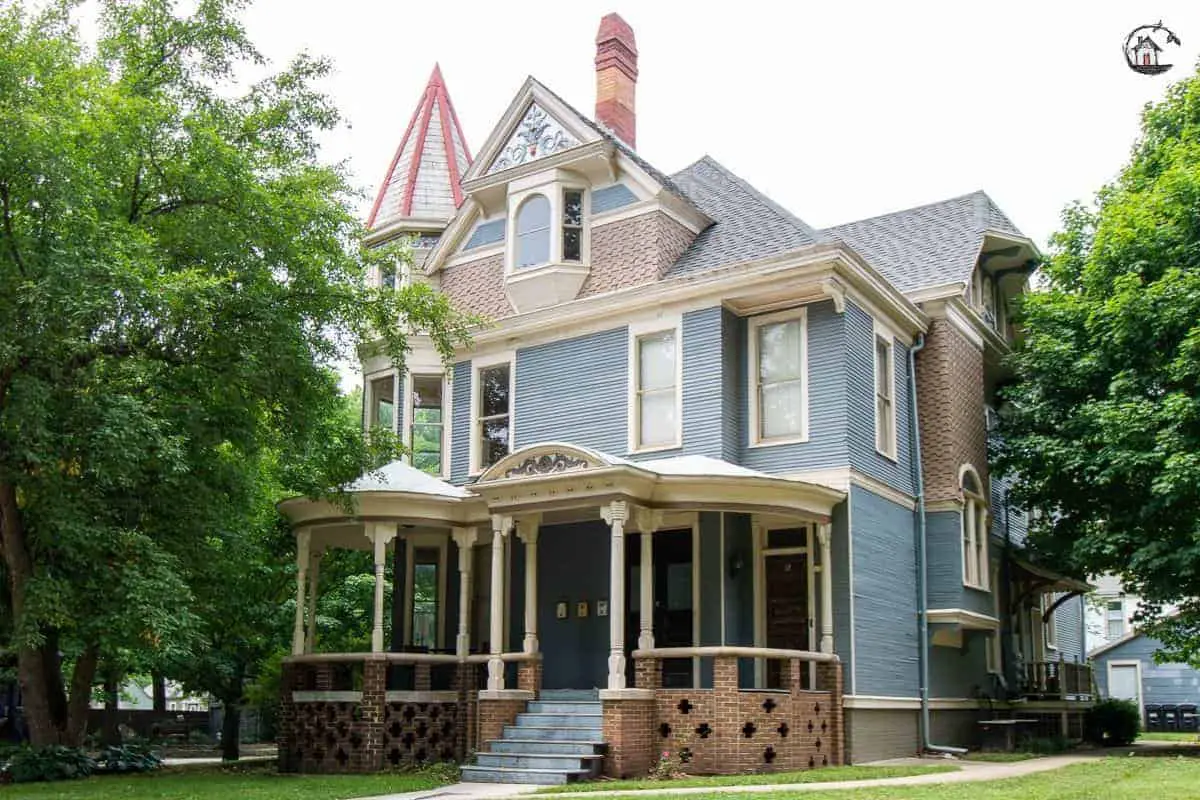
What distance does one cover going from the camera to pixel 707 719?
14.4 metres

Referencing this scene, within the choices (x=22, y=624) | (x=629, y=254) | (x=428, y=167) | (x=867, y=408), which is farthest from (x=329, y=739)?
(x=428, y=167)

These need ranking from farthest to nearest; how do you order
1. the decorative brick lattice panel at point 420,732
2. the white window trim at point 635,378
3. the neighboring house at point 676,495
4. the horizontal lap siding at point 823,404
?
the white window trim at point 635,378 → the horizontal lap siding at point 823,404 → the decorative brick lattice panel at point 420,732 → the neighboring house at point 676,495

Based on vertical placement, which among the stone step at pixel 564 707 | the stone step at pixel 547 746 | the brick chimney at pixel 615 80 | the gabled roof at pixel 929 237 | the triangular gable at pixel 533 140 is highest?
the brick chimney at pixel 615 80

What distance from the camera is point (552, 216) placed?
1938 cm

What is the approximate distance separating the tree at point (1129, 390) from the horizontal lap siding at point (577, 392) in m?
6.82

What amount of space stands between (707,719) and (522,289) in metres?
8.00

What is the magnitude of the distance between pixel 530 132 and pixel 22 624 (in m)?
10.9

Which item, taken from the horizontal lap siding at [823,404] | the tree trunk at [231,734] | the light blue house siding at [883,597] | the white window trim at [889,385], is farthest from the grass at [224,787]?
the white window trim at [889,385]

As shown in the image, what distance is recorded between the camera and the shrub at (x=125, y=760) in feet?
53.4

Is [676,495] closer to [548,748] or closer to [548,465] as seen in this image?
[548,465]

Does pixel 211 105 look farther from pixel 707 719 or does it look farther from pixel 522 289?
pixel 707 719

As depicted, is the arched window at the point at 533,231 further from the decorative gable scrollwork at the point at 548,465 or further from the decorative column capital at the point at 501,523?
the decorative column capital at the point at 501,523

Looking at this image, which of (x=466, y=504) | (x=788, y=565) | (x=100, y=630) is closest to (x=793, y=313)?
(x=788, y=565)

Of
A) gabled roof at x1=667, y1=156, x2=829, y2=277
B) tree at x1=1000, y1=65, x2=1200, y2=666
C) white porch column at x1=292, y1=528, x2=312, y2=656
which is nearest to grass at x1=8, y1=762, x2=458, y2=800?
white porch column at x1=292, y1=528, x2=312, y2=656
